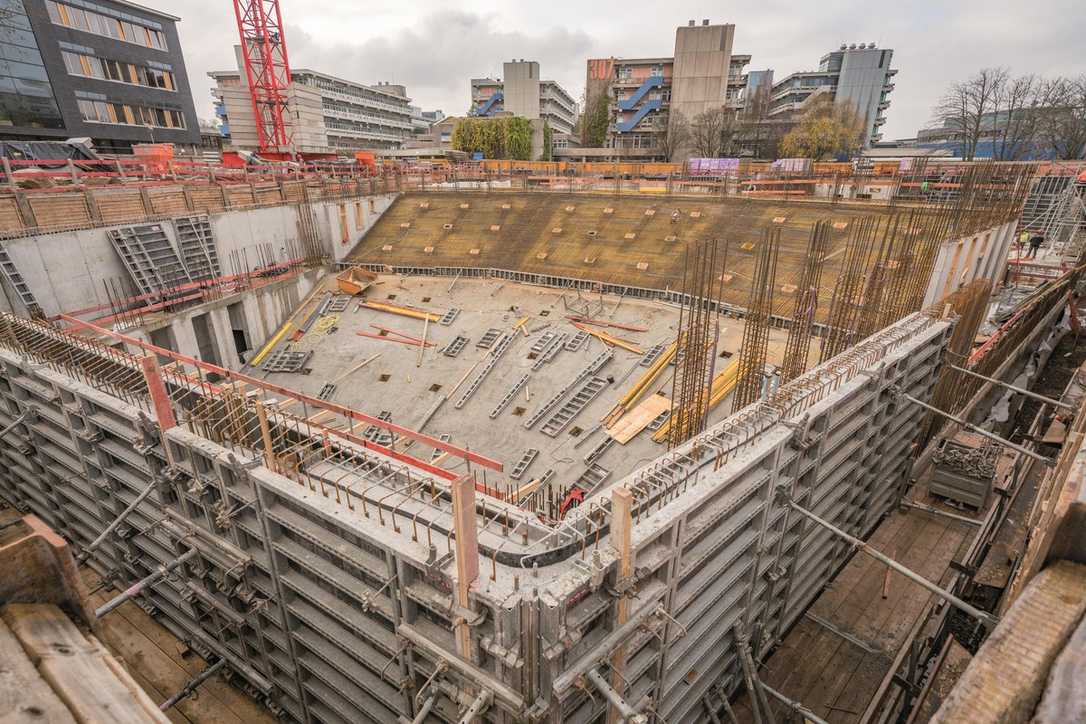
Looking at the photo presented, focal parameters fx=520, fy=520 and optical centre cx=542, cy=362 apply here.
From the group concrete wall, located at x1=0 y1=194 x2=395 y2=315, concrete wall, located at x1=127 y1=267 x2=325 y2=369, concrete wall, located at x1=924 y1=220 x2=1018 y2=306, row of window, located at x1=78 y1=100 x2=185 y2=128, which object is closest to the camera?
concrete wall, located at x1=924 y1=220 x2=1018 y2=306

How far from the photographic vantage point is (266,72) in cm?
4169

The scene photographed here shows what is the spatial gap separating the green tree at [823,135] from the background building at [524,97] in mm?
30351

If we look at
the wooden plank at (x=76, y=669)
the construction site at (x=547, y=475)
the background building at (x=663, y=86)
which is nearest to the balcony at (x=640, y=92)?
the background building at (x=663, y=86)

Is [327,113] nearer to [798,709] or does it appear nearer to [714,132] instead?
[714,132]

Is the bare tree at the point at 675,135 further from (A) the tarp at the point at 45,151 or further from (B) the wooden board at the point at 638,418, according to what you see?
(A) the tarp at the point at 45,151

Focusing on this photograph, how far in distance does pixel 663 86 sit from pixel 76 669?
66730mm

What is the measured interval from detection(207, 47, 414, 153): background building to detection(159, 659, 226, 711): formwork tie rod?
43385mm

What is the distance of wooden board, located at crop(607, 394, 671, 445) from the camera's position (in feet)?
50.6

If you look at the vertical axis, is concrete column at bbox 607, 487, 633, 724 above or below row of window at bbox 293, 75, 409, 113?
below

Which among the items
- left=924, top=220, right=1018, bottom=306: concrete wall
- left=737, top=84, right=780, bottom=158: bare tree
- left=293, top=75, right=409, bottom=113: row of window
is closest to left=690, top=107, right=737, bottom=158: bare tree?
left=737, top=84, right=780, bottom=158: bare tree

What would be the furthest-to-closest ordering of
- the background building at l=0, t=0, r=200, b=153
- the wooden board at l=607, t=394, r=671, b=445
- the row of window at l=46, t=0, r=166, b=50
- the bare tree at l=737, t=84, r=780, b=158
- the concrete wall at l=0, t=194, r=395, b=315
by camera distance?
the bare tree at l=737, t=84, r=780, b=158
the row of window at l=46, t=0, r=166, b=50
the background building at l=0, t=0, r=200, b=153
the concrete wall at l=0, t=194, r=395, b=315
the wooden board at l=607, t=394, r=671, b=445

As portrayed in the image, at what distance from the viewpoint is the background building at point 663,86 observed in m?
53.3

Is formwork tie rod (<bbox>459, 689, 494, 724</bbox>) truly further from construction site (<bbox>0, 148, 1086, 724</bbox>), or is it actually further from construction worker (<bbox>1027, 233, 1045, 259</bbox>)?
construction worker (<bbox>1027, 233, 1045, 259</bbox>)

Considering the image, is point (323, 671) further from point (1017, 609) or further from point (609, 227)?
point (609, 227)
